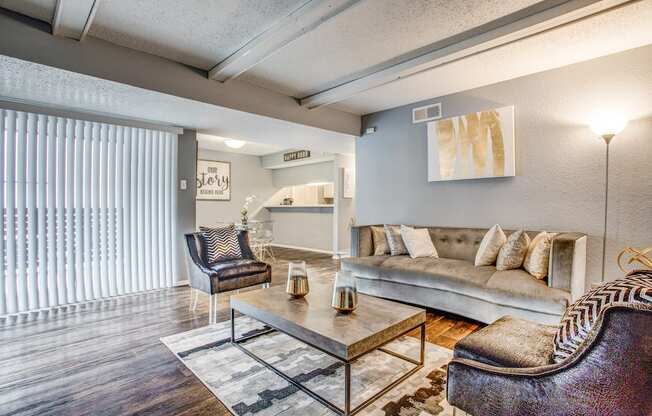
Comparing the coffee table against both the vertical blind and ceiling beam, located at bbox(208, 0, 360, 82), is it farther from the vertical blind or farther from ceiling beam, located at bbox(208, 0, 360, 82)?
the vertical blind

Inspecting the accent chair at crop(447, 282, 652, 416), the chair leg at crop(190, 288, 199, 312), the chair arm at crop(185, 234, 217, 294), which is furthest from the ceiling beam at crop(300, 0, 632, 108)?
the chair leg at crop(190, 288, 199, 312)

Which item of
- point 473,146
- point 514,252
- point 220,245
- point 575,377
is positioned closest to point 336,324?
point 575,377

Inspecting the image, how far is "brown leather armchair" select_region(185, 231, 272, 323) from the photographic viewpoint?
3113 millimetres

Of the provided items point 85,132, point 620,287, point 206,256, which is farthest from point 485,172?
point 85,132

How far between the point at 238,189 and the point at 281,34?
6.25 metres

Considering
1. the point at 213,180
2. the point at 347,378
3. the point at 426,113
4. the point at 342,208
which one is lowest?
the point at 347,378

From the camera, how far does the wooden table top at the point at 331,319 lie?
1707 millimetres

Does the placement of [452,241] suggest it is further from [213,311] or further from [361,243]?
[213,311]

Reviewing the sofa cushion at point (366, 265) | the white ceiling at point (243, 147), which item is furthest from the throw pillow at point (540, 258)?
the white ceiling at point (243, 147)

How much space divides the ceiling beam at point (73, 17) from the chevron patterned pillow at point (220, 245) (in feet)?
6.75

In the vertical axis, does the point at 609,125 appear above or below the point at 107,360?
above

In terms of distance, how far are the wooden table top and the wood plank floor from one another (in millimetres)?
568

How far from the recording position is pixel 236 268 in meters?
3.30

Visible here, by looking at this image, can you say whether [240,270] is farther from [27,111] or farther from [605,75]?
[605,75]
